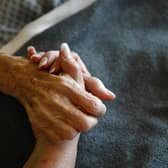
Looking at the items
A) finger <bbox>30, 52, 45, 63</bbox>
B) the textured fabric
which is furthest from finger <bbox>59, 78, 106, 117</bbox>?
the textured fabric

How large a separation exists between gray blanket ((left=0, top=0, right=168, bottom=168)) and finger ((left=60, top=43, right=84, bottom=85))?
149 millimetres

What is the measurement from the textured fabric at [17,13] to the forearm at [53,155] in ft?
1.82

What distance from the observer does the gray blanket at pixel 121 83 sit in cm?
89

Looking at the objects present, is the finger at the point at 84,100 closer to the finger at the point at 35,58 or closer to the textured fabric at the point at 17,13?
the finger at the point at 35,58

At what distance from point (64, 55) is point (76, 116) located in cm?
18

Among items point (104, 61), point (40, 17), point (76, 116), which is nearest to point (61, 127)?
point (76, 116)

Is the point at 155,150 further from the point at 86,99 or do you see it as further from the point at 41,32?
the point at 41,32

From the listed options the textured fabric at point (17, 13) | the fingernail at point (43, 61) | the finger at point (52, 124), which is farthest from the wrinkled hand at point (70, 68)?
the textured fabric at point (17, 13)

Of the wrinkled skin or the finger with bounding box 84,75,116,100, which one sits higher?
A: the wrinkled skin

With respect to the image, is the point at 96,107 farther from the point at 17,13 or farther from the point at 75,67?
the point at 17,13

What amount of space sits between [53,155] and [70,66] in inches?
8.1

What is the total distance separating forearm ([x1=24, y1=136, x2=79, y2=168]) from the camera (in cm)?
81

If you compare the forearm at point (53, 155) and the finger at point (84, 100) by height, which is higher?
the finger at point (84, 100)

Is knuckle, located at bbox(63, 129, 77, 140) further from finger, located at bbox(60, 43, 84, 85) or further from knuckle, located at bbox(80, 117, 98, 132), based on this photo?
finger, located at bbox(60, 43, 84, 85)
